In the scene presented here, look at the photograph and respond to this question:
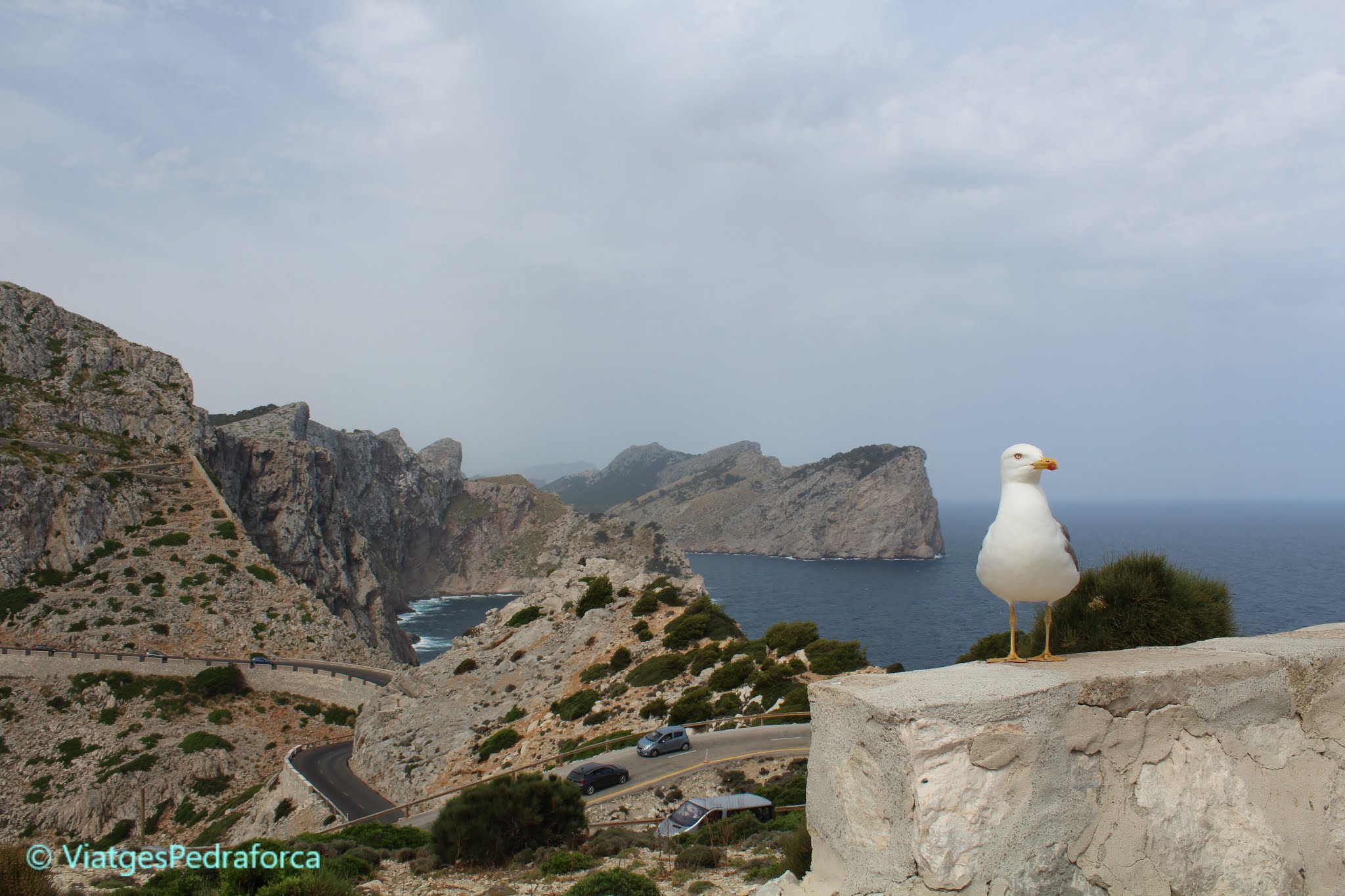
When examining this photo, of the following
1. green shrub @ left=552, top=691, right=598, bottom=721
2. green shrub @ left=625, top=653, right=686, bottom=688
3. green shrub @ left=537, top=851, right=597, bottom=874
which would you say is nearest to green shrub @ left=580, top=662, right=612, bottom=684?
green shrub @ left=552, top=691, right=598, bottom=721

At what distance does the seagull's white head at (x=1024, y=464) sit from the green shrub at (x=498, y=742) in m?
22.8

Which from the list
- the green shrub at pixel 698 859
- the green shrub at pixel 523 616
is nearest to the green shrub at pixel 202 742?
the green shrub at pixel 523 616

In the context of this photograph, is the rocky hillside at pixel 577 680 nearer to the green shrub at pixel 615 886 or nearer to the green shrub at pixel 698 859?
the green shrub at pixel 698 859

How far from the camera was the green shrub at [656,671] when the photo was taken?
86.2ft

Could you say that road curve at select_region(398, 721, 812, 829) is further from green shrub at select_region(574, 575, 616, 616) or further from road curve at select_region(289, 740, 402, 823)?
green shrub at select_region(574, 575, 616, 616)

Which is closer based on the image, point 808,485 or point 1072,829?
point 1072,829

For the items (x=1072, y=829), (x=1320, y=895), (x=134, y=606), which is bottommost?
(x=134, y=606)

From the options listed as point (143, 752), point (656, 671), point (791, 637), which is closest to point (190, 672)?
point (143, 752)

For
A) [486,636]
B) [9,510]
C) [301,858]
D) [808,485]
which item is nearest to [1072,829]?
[301,858]

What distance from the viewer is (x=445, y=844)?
10.6m

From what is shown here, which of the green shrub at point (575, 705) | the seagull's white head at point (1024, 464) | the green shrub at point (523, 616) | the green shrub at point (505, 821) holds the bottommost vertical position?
the green shrub at point (575, 705)

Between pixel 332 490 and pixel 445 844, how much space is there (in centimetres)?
8841

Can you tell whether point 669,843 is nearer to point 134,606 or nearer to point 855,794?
point 855,794

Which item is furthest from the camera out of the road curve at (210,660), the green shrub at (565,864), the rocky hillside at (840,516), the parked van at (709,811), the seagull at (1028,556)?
the rocky hillside at (840,516)
